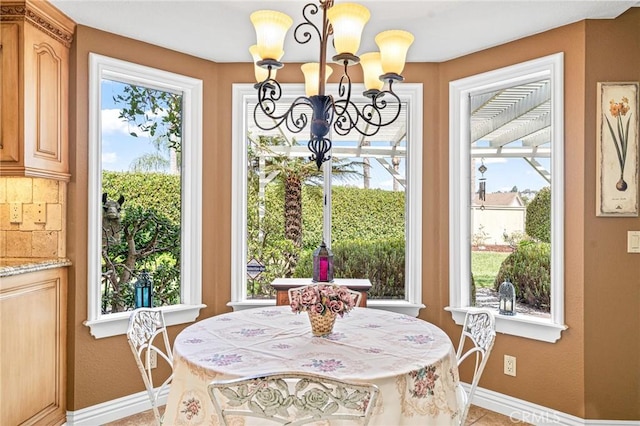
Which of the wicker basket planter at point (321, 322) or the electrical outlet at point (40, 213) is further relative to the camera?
the electrical outlet at point (40, 213)

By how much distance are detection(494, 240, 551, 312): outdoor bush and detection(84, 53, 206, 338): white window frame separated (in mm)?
2266

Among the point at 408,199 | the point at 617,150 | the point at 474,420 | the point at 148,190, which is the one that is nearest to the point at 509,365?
the point at 474,420

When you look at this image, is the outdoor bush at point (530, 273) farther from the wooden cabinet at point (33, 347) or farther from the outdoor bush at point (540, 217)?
the wooden cabinet at point (33, 347)

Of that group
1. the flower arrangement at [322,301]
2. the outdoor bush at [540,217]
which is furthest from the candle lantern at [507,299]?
the flower arrangement at [322,301]

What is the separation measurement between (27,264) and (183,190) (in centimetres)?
116

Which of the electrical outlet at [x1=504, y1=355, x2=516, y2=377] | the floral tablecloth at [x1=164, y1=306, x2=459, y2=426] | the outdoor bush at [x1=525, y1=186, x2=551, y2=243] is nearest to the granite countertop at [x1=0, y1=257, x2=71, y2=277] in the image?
the floral tablecloth at [x1=164, y1=306, x2=459, y2=426]

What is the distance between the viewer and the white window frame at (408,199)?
10.4 feet

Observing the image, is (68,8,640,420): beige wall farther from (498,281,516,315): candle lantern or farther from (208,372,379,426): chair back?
(208,372,379,426): chair back

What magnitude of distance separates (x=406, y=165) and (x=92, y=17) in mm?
2315

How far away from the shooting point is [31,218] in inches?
101

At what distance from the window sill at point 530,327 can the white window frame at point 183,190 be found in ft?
6.65

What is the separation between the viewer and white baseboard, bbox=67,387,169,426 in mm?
2568

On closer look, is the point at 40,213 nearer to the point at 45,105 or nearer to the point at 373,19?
the point at 45,105

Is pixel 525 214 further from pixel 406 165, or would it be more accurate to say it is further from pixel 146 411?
pixel 146 411
